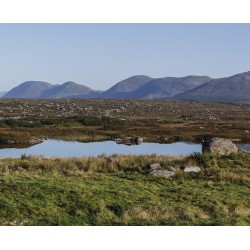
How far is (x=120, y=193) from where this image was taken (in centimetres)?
1802

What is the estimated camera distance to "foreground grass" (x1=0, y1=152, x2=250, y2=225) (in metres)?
15.0

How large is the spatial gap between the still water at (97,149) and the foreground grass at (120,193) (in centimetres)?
2038

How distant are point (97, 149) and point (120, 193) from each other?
108 ft

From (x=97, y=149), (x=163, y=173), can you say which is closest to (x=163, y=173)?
(x=163, y=173)

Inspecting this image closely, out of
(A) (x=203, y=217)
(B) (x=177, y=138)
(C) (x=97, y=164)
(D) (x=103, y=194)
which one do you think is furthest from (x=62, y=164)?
(B) (x=177, y=138)

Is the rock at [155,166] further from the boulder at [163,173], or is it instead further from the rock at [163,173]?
the rock at [163,173]

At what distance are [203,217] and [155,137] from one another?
48123 mm

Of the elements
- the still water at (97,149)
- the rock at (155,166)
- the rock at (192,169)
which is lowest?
the still water at (97,149)

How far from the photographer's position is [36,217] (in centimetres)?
1476

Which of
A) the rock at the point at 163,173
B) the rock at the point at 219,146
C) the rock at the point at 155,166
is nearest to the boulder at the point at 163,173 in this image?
the rock at the point at 163,173

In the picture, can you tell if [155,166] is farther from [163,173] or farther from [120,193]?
[120,193]

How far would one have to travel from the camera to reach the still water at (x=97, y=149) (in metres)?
46.8

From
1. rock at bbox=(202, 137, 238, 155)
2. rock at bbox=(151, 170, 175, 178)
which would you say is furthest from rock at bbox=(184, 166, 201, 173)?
rock at bbox=(202, 137, 238, 155)

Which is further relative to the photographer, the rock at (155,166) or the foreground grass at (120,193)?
the rock at (155,166)
